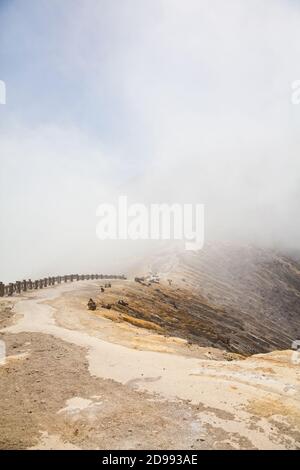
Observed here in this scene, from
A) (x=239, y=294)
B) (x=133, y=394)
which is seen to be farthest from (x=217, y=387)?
(x=239, y=294)

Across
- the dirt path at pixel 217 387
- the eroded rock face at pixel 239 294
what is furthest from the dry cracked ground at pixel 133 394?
the eroded rock face at pixel 239 294

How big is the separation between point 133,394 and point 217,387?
3120 mm

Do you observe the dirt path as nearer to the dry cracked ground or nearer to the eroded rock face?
the dry cracked ground

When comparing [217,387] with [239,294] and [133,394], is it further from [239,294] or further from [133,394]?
[239,294]

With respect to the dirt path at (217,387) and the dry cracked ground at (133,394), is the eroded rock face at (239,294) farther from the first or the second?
the dirt path at (217,387)

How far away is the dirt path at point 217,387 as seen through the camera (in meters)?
11.2

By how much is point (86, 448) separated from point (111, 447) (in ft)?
2.13

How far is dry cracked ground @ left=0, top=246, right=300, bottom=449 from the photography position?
10984mm

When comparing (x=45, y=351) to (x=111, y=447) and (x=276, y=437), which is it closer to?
(x=111, y=447)

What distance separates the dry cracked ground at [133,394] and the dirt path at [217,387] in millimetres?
Answer: 34

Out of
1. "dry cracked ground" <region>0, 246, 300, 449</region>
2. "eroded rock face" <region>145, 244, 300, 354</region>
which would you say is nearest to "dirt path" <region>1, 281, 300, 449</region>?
"dry cracked ground" <region>0, 246, 300, 449</region>

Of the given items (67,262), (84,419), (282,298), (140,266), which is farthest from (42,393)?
(67,262)

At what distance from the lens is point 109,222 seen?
640 feet

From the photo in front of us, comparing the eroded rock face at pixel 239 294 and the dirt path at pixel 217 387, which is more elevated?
the dirt path at pixel 217 387
